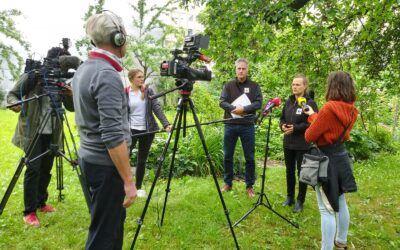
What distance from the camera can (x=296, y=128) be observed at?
4.23 m

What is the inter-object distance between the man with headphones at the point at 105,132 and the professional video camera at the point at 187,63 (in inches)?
28.9

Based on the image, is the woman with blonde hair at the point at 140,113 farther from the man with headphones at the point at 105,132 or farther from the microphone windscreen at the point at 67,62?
the man with headphones at the point at 105,132

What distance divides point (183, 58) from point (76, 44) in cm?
1763

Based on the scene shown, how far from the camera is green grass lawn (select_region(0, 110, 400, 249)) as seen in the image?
350 cm

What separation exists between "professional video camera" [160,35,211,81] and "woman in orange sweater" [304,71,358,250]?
3.56ft

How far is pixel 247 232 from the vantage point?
3781 millimetres

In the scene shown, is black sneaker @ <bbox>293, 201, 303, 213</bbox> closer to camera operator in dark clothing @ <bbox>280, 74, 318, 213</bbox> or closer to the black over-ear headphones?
camera operator in dark clothing @ <bbox>280, 74, 318, 213</bbox>

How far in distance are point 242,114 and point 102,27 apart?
115 inches

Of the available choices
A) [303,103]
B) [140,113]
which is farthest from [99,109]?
[140,113]

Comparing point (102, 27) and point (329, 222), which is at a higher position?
point (102, 27)

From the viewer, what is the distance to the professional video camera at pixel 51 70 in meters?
3.35

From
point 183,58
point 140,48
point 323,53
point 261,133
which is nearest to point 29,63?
point 183,58

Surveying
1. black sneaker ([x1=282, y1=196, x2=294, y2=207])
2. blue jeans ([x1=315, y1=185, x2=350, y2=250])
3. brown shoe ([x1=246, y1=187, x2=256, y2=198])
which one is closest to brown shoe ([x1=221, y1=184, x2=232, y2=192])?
brown shoe ([x1=246, y1=187, x2=256, y2=198])

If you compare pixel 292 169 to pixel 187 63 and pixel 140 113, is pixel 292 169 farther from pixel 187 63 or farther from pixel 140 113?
pixel 187 63
